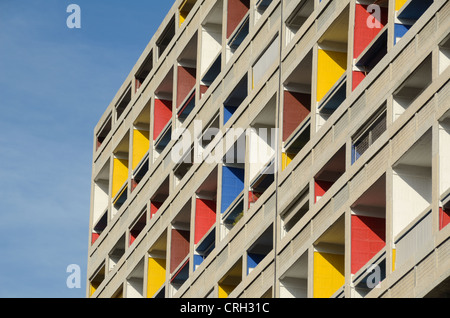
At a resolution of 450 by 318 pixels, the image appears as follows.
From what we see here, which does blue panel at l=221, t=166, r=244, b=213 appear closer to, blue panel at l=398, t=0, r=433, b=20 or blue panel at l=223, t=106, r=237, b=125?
blue panel at l=223, t=106, r=237, b=125

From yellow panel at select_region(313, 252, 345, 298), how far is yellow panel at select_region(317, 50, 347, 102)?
5036mm

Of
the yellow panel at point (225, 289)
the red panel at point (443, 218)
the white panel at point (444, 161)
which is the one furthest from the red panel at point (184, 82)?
the red panel at point (443, 218)

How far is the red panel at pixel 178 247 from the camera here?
48.8m

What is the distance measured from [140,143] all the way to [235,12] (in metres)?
10.6

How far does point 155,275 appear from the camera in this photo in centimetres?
5128

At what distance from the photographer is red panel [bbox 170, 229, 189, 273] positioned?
160 feet

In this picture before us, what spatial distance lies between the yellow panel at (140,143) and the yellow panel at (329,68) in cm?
1778

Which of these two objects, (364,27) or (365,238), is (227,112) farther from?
(365,238)

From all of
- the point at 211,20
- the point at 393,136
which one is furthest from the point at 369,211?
the point at 211,20

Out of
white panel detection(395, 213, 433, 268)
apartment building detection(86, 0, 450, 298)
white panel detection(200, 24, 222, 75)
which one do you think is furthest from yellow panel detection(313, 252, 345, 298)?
white panel detection(200, 24, 222, 75)

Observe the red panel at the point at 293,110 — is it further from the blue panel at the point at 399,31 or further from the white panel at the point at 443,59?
the white panel at the point at 443,59

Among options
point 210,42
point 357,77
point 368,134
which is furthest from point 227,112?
point 368,134

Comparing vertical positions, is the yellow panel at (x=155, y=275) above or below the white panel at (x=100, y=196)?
below

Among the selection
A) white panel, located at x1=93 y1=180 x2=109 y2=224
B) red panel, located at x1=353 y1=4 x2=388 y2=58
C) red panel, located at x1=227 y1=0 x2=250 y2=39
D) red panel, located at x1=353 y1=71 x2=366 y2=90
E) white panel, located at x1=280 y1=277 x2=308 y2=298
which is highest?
white panel, located at x1=93 y1=180 x2=109 y2=224
